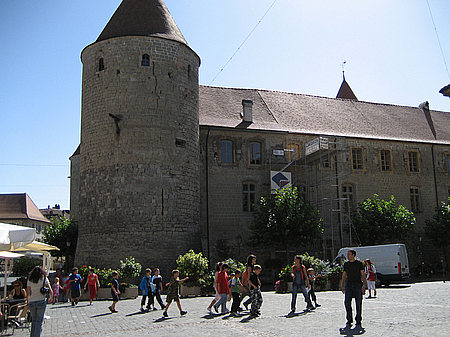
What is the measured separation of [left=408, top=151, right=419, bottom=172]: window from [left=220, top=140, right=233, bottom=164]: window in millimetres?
13414

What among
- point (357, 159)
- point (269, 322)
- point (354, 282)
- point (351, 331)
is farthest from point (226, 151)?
point (351, 331)

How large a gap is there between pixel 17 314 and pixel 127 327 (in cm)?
276

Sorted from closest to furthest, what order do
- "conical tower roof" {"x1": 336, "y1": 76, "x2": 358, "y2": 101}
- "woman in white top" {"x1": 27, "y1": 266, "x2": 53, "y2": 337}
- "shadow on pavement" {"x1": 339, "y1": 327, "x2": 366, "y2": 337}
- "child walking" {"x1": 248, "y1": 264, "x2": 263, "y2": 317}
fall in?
"woman in white top" {"x1": 27, "y1": 266, "x2": 53, "y2": 337} → "shadow on pavement" {"x1": 339, "y1": 327, "x2": 366, "y2": 337} → "child walking" {"x1": 248, "y1": 264, "x2": 263, "y2": 317} → "conical tower roof" {"x1": 336, "y1": 76, "x2": 358, "y2": 101}

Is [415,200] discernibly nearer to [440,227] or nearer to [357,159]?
[440,227]

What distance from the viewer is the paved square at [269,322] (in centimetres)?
883

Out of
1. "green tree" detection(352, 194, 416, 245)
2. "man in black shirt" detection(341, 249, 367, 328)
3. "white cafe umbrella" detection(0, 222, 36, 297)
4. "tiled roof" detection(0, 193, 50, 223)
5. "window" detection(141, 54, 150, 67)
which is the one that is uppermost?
"window" detection(141, 54, 150, 67)

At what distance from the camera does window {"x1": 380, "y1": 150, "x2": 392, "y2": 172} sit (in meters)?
31.7

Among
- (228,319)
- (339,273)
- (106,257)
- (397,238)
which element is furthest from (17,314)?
(397,238)

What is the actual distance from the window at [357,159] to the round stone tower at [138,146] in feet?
38.1

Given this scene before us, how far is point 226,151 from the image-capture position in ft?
90.5

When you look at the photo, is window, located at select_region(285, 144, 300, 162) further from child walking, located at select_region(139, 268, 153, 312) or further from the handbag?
the handbag

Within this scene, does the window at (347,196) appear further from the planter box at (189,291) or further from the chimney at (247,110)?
the planter box at (189,291)

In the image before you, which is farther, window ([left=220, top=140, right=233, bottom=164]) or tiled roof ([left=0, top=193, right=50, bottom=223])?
tiled roof ([left=0, top=193, right=50, bottom=223])

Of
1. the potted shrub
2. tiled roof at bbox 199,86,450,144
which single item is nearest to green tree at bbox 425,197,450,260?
tiled roof at bbox 199,86,450,144
